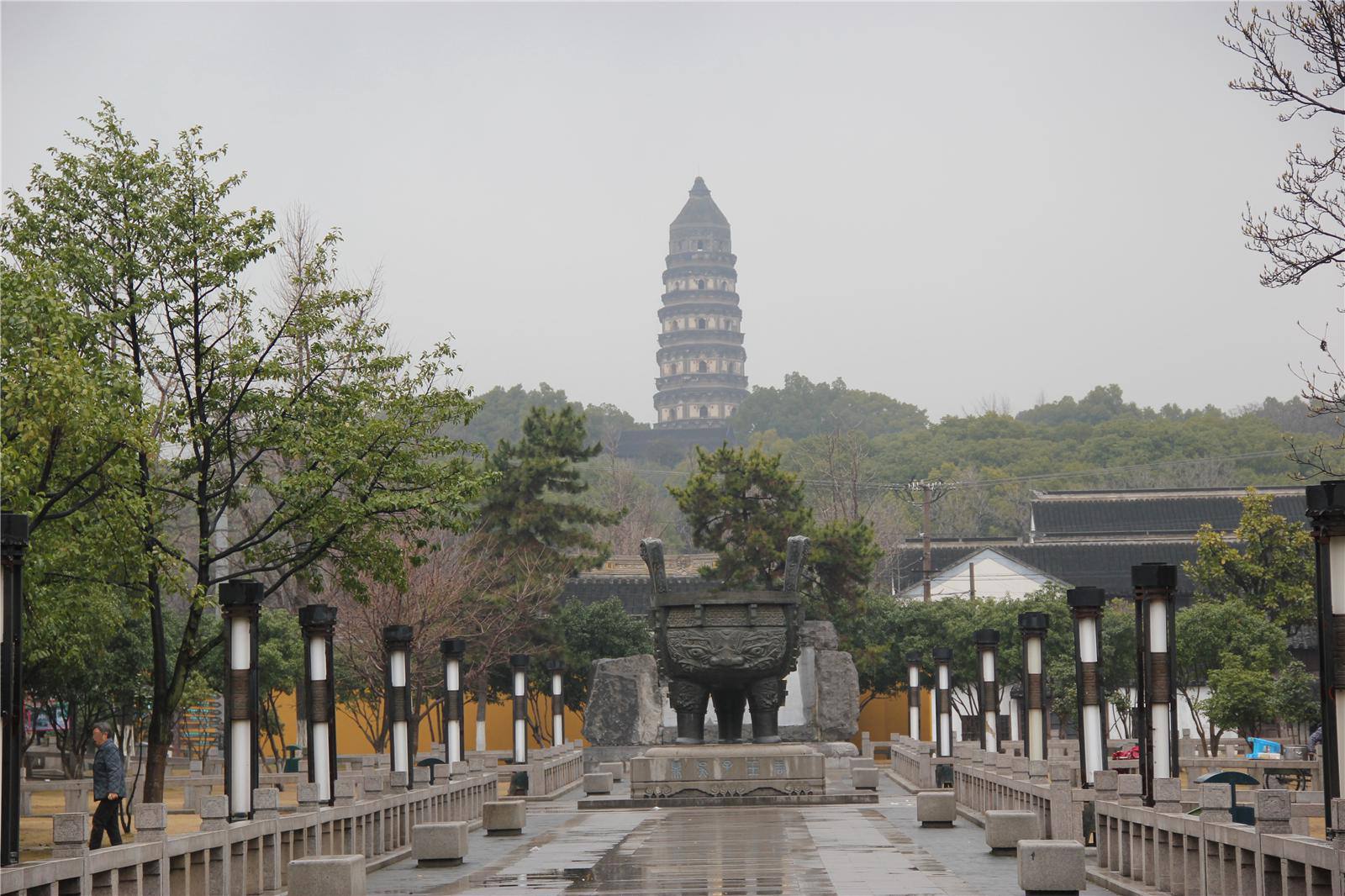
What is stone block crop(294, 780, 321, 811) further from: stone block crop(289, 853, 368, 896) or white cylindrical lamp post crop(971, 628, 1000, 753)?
white cylindrical lamp post crop(971, 628, 1000, 753)

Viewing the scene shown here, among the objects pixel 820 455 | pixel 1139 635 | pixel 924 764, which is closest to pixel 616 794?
pixel 924 764

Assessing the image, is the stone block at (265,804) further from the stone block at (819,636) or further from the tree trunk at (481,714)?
the stone block at (819,636)

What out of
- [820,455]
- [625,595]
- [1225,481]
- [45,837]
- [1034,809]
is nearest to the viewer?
[1034,809]

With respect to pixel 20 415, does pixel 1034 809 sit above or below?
below

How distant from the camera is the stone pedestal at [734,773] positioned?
24.1m

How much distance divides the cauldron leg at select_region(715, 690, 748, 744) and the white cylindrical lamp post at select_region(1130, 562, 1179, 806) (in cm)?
1050

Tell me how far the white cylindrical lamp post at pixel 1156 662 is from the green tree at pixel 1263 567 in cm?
2204

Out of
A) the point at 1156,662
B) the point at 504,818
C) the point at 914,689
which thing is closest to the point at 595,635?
the point at 914,689

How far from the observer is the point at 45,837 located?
Answer: 21766mm

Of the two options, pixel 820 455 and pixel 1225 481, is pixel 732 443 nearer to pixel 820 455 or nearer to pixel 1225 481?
pixel 820 455

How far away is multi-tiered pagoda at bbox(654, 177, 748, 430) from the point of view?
5094 inches

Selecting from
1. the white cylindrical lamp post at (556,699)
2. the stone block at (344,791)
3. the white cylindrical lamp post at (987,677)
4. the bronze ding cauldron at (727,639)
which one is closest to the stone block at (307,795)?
the stone block at (344,791)

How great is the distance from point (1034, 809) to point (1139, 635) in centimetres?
224

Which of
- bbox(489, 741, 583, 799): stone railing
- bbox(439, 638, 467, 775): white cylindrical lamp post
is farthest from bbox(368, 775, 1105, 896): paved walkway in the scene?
bbox(489, 741, 583, 799): stone railing
